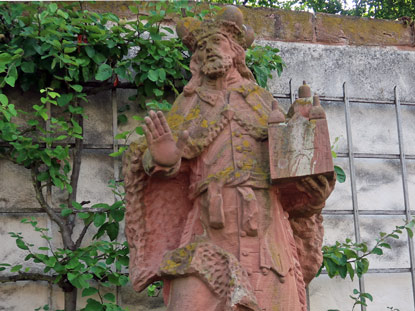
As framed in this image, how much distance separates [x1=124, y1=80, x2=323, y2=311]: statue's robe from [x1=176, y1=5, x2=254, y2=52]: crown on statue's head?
0.30 m

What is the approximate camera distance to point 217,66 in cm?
477

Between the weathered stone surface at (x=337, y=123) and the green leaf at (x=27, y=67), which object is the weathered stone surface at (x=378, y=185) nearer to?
the weathered stone surface at (x=337, y=123)

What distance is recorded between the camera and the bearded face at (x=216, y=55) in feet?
15.7

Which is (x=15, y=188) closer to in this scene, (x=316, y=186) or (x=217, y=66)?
(x=217, y=66)

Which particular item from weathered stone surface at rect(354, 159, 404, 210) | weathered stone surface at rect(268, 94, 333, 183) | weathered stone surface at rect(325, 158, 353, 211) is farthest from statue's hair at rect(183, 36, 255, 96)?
weathered stone surface at rect(354, 159, 404, 210)

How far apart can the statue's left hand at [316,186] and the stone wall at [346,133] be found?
7.99ft

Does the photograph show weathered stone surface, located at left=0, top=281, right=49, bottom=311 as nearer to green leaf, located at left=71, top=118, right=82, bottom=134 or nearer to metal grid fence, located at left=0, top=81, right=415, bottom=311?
metal grid fence, located at left=0, top=81, right=415, bottom=311

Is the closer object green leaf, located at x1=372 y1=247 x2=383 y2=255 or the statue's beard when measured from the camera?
the statue's beard

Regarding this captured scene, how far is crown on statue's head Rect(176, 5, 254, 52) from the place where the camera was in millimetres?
4848

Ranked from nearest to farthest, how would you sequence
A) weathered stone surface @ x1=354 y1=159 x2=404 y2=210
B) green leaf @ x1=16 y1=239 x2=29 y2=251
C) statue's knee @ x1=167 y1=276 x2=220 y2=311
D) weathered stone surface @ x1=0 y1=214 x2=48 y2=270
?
statue's knee @ x1=167 y1=276 x2=220 y2=311
green leaf @ x1=16 y1=239 x2=29 y2=251
weathered stone surface @ x1=0 y1=214 x2=48 y2=270
weathered stone surface @ x1=354 y1=159 x2=404 y2=210

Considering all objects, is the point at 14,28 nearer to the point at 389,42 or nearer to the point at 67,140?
the point at 67,140

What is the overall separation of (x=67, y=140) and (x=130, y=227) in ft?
7.37

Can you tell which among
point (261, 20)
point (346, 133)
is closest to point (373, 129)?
point (346, 133)

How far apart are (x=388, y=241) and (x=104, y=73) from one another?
2813 millimetres
